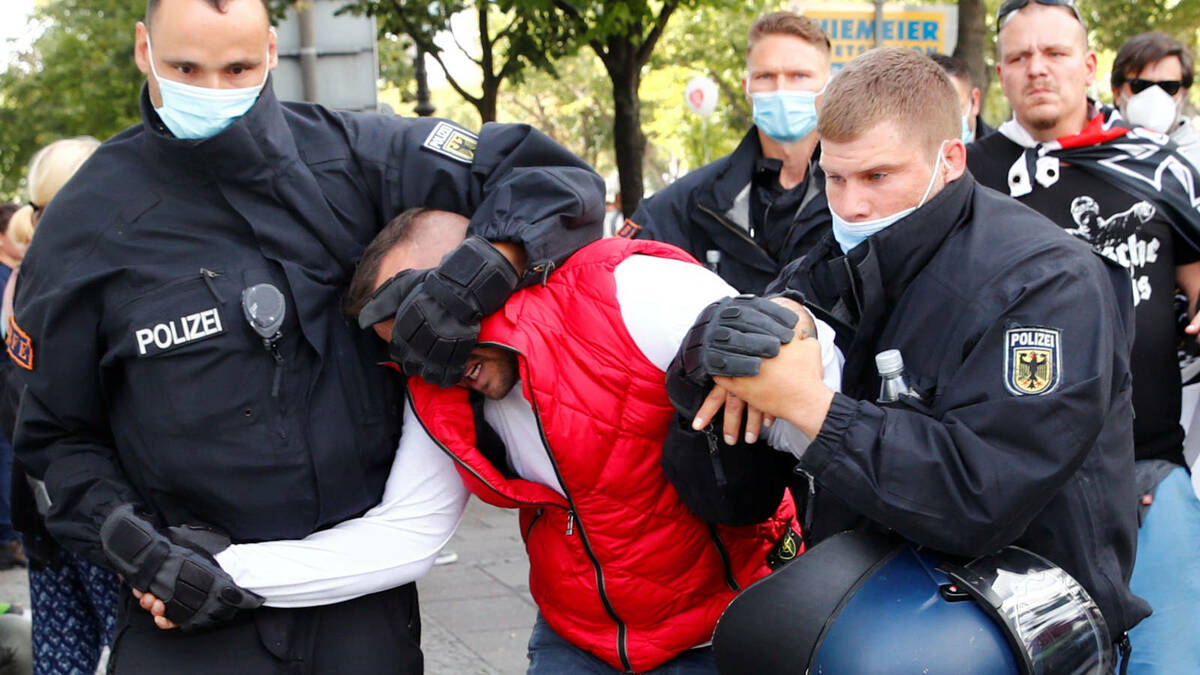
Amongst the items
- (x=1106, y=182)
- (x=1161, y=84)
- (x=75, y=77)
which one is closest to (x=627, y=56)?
(x=1161, y=84)

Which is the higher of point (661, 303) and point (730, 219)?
point (661, 303)

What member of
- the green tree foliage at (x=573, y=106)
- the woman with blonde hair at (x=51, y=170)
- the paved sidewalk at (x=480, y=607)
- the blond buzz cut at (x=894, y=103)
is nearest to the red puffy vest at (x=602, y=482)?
the blond buzz cut at (x=894, y=103)

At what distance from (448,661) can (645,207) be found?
2134 millimetres

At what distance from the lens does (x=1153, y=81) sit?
200 inches

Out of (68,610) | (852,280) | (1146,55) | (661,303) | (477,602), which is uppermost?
(1146,55)

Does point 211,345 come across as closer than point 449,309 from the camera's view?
No

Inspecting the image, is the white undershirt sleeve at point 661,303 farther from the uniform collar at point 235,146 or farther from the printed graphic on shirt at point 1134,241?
the printed graphic on shirt at point 1134,241

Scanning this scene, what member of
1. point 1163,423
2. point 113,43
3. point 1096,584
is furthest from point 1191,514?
point 113,43

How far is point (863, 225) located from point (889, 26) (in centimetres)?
1075

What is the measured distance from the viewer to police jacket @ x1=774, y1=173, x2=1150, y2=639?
6.28 feet

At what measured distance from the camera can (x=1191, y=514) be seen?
3355 millimetres

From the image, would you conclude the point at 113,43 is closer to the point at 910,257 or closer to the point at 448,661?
the point at 448,661

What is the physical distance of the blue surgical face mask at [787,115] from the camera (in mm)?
3988

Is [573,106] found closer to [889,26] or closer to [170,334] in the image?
[889,26]
